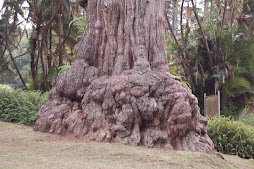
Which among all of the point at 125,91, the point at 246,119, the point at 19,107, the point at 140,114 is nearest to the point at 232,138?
the point at 140,114

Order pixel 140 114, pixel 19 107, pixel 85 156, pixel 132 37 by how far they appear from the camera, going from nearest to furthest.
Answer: pixel 85 156 → pixel 140 114 → pixel 132 37 → pixel 19 107

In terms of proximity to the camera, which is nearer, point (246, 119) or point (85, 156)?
point (85, 156)

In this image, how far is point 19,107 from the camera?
895cm

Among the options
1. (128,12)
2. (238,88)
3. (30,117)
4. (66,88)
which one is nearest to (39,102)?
(30,117)

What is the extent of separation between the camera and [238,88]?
43.0ft

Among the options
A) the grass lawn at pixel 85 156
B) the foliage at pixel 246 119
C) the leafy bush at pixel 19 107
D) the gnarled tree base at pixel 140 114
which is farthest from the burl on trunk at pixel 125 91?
the foliage at pixel 246 119

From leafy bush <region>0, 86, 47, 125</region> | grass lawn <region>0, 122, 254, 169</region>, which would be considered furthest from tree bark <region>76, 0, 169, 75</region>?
leafy bush <region>0, 86, 47, 125</region>

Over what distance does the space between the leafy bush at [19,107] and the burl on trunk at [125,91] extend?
1748 mm

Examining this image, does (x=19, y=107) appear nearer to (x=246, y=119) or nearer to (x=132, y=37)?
(x=132, y=37)

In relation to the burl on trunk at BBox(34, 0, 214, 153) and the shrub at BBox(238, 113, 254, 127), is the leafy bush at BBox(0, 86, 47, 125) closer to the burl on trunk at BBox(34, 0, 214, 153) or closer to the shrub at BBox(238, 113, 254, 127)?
the burl on trunk at BBox(34, 0, 214, 153)

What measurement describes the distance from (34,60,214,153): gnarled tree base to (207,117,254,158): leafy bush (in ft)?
5.68

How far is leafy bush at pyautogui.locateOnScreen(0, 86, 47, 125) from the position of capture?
8594 millimetres

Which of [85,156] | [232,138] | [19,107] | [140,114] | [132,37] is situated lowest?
[232,138]

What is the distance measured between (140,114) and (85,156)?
5.02 feet
